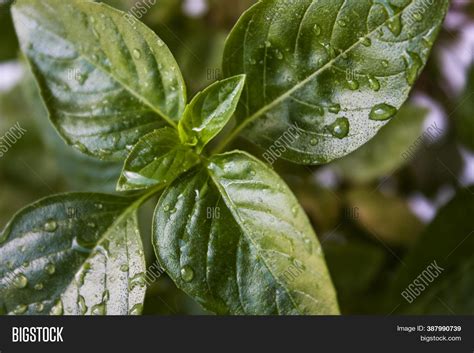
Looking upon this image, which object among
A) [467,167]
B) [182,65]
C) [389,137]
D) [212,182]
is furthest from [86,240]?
[467,167]

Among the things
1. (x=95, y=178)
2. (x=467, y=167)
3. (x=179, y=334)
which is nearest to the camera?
(x=179, y=334)

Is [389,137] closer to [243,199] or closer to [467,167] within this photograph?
[467,167]

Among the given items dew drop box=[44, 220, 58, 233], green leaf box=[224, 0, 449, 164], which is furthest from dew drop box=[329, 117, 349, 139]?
dew drop box=[44, 220, 58, 233]

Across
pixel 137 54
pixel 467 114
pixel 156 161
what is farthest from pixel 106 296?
pixel 467 114

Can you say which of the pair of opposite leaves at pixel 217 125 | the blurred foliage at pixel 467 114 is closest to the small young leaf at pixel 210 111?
the pair of opposite leaves at pixel 217 125

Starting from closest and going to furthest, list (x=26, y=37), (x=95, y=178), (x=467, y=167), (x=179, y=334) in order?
1. (x=26, y=37)
2. (x=179, y=334)
3. (x=95, y=178)
4. (x=467, y=167)

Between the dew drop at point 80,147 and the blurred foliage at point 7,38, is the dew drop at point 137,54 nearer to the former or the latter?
the dew drop at point 80,147

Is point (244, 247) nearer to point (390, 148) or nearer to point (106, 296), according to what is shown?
point (106, 296)
